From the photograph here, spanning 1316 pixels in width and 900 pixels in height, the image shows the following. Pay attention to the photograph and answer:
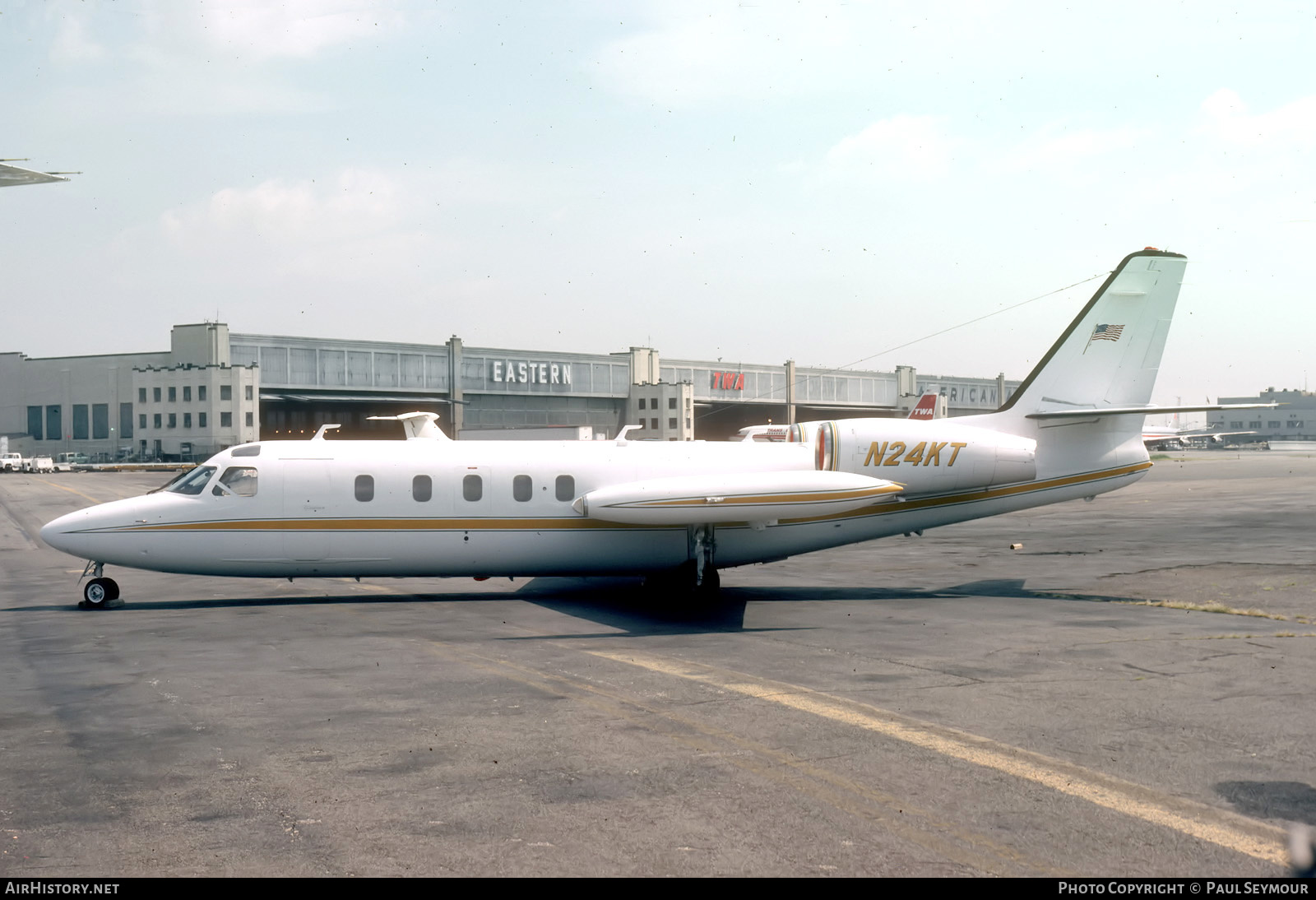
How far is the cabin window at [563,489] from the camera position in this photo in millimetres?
20578

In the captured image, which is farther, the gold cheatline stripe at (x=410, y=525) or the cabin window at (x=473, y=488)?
the cabin window at (x=473, y=488)

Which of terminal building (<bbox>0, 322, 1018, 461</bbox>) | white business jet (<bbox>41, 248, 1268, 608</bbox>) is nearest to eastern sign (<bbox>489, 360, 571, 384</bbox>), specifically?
terminal building (<bbox>0, 322, 1018, 461</bbox>)

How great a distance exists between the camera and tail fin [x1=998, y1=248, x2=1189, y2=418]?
22438mm

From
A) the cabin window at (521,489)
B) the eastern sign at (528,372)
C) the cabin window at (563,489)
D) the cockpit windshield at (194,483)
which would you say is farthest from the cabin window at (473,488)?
the eastern sign at (528,372)

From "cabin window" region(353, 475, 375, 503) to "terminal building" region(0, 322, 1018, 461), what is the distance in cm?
5071

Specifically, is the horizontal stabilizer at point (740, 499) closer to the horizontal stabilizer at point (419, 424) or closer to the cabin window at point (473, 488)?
the cabin window at point (473, 488)

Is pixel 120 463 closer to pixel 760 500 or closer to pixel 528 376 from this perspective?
pixel 528 376

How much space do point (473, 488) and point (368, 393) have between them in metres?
75.3

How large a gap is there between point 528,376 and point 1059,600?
267 feet

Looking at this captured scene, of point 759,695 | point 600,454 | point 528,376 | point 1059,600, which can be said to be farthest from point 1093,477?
point 528,376

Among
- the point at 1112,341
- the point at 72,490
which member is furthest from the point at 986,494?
the point at 72,490

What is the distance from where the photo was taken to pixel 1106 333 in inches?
886

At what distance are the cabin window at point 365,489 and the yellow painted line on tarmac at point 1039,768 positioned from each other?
8.85 m

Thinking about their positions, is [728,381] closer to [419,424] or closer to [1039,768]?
[419,424]
